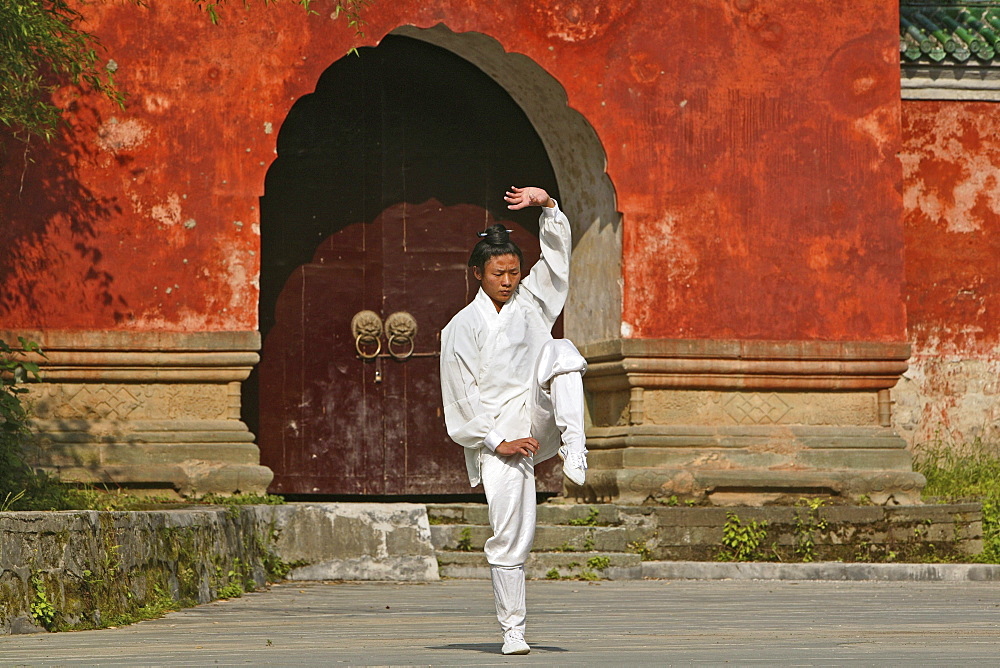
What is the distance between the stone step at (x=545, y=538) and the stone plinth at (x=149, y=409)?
1149 millimetres

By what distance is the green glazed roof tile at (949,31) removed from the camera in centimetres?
1119

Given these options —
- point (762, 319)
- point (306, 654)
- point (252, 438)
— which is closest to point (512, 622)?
point (306, 654)

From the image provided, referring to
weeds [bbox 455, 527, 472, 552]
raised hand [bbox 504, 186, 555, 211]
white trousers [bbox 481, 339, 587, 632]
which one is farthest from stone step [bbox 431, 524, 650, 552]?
raised hand [bbox 504, 186, 555, 211]

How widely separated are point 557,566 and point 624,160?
8.89 ft

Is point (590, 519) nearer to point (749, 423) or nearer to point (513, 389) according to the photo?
point (749, 423)

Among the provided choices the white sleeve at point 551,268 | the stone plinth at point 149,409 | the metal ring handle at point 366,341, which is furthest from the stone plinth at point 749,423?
the white sleeve at point 551,268

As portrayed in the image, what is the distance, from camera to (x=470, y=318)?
5.73 m

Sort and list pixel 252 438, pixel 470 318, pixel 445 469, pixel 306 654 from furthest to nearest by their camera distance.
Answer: pixel 445 469
pixel 252 438
pixel 470 318
pixel 306 654

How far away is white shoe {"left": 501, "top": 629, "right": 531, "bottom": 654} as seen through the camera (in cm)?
528

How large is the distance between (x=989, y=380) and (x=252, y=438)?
17.8ft

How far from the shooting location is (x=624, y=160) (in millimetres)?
10047

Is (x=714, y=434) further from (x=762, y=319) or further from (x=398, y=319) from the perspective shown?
(x=398, y=319)

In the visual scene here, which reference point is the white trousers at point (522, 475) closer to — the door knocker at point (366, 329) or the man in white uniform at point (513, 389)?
the man in white uniform at point (513, 389)

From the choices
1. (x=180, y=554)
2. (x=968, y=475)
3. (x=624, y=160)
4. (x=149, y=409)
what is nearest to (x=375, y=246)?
(x=624, y=160)
